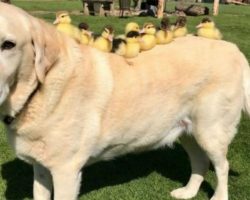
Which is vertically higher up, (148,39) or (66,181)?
(148,39)

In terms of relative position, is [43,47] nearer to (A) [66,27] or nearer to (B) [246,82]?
(A) [66,27]

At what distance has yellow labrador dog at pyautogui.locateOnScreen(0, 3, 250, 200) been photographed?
133 inches

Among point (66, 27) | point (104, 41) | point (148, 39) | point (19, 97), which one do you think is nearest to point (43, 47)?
point (19, 97)

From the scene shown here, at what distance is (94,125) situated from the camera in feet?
12.6

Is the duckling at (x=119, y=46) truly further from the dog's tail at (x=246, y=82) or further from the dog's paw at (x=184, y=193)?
the dog's paw at (x=184, y=193)

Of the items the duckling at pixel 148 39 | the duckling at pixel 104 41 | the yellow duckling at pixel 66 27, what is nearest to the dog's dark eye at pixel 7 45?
the yellow duckling at pixel 66 27

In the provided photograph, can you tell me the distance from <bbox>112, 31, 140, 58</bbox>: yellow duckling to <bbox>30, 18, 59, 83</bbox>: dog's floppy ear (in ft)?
2.89

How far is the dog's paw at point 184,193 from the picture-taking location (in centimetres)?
497

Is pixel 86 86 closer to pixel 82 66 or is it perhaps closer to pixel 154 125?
pixel 82 66

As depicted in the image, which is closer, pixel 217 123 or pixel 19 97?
pixel 19 97

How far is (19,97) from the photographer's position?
3432mm

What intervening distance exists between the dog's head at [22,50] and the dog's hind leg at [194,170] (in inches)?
80.1

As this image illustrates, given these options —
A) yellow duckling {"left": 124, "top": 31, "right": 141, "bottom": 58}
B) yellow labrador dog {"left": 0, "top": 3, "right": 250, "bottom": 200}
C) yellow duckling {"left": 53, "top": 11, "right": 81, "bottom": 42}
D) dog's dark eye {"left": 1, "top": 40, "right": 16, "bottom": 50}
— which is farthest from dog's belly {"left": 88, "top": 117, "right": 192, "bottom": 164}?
dog's dark eye {"left": 1, "top": 40, "right": 16, "bottom": 50}

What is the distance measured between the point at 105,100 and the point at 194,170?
1586 mm
